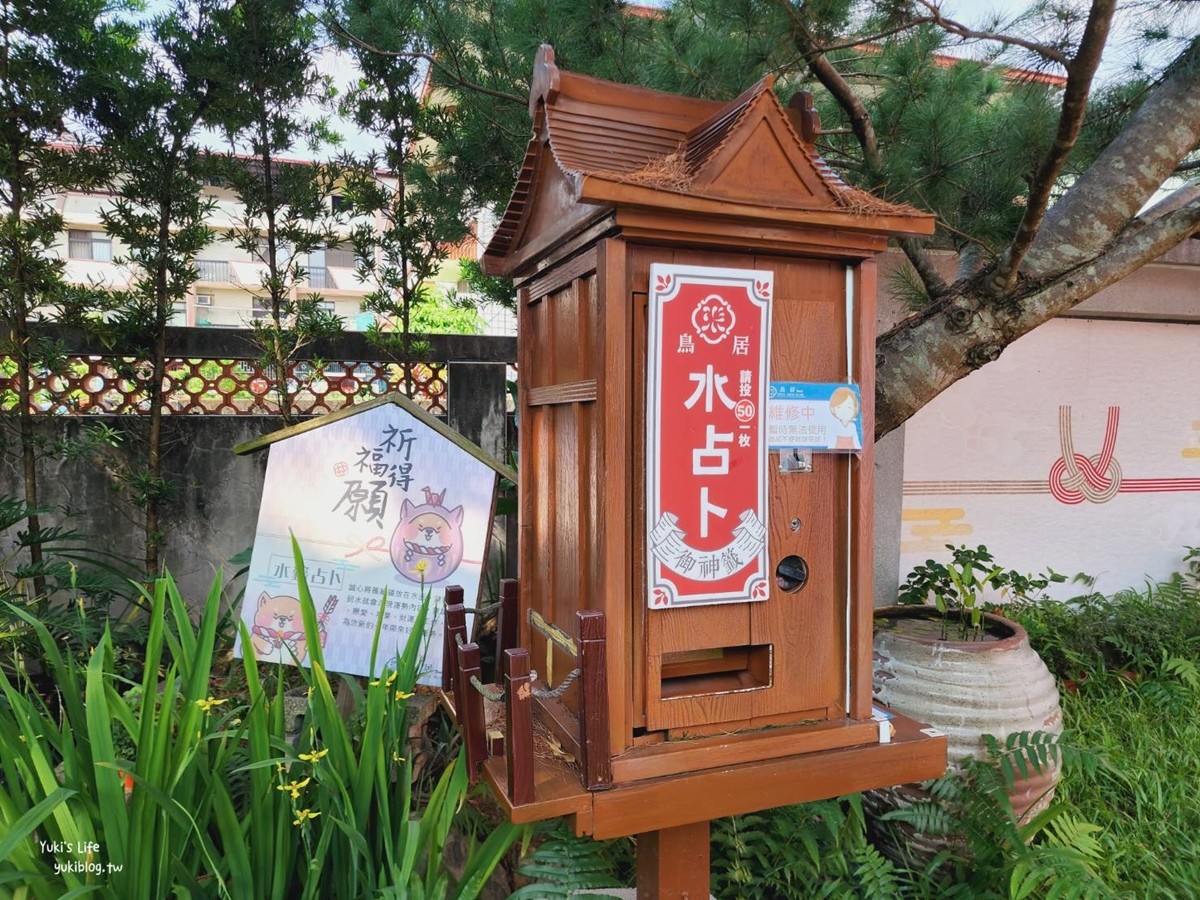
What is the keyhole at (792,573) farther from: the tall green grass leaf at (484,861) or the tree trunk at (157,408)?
the tree trunk at (157,408)

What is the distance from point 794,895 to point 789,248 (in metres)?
2.01

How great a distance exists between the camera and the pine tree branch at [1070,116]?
202 centimetres

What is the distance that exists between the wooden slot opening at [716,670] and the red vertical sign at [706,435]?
17 cm

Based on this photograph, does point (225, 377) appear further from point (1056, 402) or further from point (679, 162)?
point (1056, 402)

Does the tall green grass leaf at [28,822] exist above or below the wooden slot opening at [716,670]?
below

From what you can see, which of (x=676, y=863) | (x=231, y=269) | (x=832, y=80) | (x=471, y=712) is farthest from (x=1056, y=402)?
(x=231, y=269)

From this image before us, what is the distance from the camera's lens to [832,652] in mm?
1697

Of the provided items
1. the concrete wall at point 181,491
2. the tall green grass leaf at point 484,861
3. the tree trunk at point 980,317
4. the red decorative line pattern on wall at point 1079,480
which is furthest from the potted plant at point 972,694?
the concrete wall at point 181,491

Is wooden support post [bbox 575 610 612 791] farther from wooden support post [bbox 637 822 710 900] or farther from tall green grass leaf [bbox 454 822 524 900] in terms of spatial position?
tall green grass leaf [bbox 454 822 524 900]

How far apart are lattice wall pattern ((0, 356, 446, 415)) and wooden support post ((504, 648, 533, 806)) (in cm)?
335

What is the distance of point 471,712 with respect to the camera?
1632 millimetres

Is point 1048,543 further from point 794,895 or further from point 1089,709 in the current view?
point 794,895

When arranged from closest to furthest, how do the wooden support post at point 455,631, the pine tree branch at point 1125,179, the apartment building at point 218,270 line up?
the wooden support post at point 455,631 → the pine tree branch at point 1125,179 → the apartment building at point 218,270

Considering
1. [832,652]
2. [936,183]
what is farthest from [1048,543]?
[832,652]
